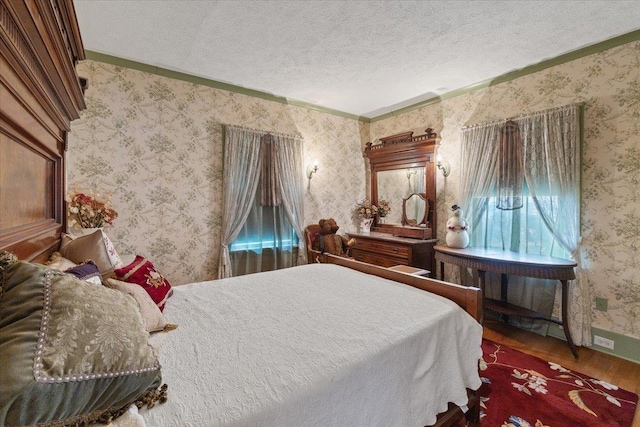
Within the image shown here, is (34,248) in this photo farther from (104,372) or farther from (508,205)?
(508,205)

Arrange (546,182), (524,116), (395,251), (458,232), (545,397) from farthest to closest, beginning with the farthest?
(395,251) → (458,232) → (524,116) → (546,182) → (545,397)

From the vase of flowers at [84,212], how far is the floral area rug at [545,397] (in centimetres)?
305

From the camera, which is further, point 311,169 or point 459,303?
point 311,169

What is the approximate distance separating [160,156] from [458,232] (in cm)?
329

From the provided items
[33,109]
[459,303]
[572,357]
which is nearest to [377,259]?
[572,357]

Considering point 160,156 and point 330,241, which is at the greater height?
point 160,156

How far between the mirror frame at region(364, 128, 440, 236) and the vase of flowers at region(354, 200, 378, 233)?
9cm

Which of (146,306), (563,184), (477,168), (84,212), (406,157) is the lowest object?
(146,306)

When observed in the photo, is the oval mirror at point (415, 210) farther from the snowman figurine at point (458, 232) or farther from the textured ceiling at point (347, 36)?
the textured ceiling at point (347, 36)

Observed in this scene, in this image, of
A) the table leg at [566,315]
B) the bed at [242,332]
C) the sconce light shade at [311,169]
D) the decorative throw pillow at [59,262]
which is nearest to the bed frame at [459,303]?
the bed at [242,332]

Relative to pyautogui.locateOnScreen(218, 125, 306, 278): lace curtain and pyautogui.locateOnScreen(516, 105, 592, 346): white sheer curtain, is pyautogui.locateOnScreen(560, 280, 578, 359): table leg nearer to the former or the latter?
pyautogui.locateOnScreen(516, 105, 592, 346): white sheer curtain

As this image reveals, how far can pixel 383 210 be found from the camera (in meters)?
4.34

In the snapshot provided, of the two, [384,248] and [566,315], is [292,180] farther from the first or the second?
[566,315]

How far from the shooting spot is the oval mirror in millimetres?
3770
